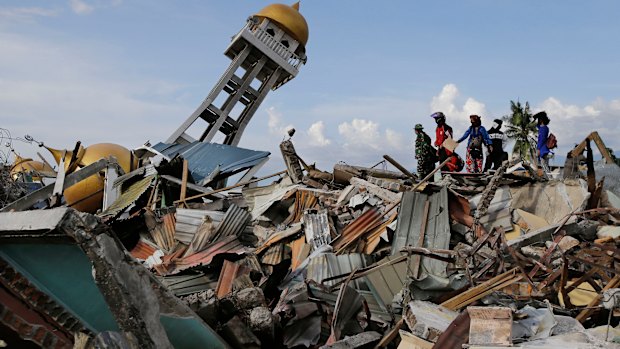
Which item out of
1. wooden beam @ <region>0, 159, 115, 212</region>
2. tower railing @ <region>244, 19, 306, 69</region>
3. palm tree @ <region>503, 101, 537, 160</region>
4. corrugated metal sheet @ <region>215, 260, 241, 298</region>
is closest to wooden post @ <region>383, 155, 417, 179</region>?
corrugated metal sheet @ <region>215, 260, 241, 298</region>

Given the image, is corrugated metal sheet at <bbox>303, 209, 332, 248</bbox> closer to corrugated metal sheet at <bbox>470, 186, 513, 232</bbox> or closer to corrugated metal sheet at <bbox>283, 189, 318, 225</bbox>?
corrugated metal sheet at <bbox>283, 189, 318, 225</bbox>

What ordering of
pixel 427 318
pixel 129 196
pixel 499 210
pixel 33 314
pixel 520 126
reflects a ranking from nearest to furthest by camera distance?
pixel 33 314 < pixel 427 318 < pixel 499 210 < pixel 129 196 < pixel 520 126

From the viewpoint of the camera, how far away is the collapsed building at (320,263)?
10.6 ft

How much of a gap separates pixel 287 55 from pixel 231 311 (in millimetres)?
18686

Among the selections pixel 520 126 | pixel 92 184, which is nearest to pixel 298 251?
pixel 92 184

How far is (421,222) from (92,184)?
11115 mm

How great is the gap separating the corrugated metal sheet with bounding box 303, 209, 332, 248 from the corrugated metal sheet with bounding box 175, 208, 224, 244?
1.87 metres

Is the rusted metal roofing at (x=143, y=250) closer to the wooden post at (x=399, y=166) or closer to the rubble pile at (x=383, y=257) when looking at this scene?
the rubble pile at (x=383, y=257)

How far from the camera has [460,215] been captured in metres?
7.65

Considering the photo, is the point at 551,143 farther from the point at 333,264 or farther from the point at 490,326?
the point at 490,326

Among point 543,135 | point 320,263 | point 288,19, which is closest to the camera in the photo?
point 320,263

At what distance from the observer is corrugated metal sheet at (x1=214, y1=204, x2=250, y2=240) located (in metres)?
8.58

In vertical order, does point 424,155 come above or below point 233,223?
above

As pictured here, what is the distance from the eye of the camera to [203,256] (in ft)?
25.0
